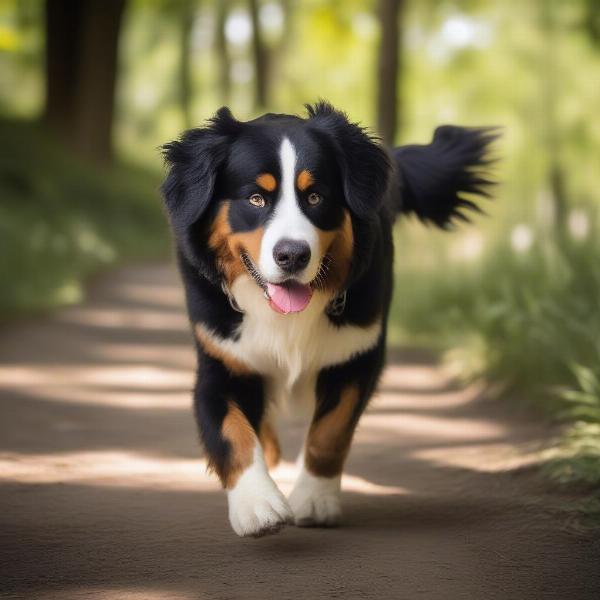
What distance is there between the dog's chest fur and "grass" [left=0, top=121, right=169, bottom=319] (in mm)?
5639

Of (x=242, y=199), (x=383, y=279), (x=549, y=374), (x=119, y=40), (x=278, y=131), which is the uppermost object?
(x=119, y=40)

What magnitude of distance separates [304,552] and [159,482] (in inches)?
48.3

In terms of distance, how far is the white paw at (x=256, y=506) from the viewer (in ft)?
11.6

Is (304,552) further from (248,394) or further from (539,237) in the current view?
(539,237)

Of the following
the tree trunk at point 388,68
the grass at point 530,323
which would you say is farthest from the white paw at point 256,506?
the tree trunk at point 388,68

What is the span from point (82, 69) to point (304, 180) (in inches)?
619

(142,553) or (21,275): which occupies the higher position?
(21,275)

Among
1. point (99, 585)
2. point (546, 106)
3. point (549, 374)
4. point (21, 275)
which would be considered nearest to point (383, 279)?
point (99, 585)

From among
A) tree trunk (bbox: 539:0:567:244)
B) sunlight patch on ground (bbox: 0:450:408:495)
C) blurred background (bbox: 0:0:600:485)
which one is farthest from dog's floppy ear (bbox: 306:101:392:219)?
tree trunk (bbox: 539:0:567:244)

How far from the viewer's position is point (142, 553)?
3.53 metres

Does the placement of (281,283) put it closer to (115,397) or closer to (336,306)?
(336,306)

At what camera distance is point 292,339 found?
4109mm

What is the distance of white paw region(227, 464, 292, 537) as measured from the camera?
354 cm

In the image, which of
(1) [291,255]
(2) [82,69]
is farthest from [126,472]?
(2) [82,69]
